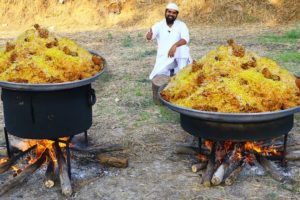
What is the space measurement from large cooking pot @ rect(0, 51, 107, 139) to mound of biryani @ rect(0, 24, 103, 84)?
0.47ft

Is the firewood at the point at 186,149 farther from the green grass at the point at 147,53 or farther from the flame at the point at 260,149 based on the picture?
the green grass at the point at 147,53

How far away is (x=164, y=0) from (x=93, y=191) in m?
14.8

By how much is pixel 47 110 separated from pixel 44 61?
541 millimetres

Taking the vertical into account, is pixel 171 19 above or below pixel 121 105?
above

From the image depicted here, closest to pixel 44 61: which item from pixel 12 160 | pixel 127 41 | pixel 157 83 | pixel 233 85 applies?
pixel 12 160

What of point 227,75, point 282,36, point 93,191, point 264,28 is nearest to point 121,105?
point 93,191

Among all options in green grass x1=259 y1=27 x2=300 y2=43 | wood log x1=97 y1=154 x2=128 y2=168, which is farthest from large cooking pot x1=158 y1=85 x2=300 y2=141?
green grass x1=259 y1=27 x2=300 y2=43

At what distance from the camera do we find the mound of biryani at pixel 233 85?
4719mm

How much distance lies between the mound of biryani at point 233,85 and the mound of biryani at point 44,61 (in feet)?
3.29

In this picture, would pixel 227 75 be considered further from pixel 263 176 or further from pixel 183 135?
pixel 183 135

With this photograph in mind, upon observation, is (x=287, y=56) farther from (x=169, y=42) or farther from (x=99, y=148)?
(x=99, y=148)

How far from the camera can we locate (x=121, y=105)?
8.62m

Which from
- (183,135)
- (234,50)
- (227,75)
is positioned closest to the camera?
(227,75)

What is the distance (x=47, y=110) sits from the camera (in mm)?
5137
